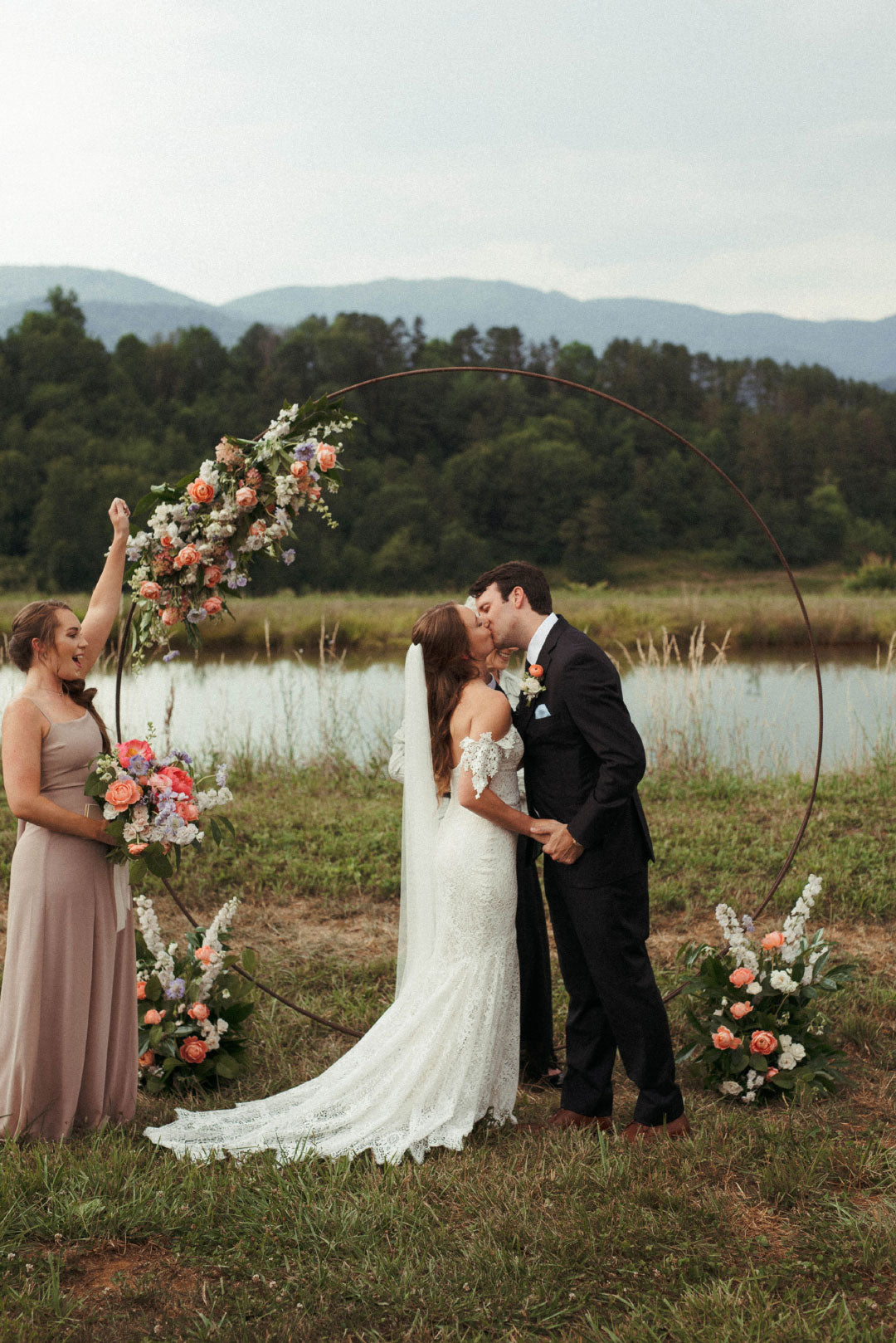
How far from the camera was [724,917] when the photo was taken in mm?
4844

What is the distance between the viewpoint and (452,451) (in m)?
42.7

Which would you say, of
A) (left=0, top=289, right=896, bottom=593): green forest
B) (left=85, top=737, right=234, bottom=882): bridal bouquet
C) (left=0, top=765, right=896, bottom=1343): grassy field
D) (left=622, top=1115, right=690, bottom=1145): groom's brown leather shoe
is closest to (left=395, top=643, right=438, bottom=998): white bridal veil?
(left=0, top=765, right=896, bottom=1343): grassy field

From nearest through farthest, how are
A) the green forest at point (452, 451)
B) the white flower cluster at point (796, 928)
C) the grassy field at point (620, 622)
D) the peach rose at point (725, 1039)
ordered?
the peach rose at point (725, 1039) → the white flower cluster at point (796, 928) → the grassy field at point (620, 622) → the green forest at point (452, 451)

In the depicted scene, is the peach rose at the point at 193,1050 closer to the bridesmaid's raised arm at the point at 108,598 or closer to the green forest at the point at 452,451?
the bridesmaid's raised arm at the point at 108,598

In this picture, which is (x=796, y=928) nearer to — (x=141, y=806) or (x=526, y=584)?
(x=526, y=584)

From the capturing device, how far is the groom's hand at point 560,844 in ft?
13.2

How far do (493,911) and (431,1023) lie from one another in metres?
0.46

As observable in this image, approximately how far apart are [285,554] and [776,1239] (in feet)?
9.77

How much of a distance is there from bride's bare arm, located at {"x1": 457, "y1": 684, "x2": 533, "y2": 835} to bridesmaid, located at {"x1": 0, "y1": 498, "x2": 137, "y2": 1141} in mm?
1298

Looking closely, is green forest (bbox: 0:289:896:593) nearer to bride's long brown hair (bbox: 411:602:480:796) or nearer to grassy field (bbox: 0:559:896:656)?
grassy field (bbox: 0:559:896:656)

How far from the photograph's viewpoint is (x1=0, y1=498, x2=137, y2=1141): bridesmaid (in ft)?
12.9

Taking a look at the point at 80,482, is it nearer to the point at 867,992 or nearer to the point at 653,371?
the point at 653,371

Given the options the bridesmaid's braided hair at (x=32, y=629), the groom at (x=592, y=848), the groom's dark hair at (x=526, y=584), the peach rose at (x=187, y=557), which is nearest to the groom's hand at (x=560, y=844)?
the groom at (x=592, y=848)

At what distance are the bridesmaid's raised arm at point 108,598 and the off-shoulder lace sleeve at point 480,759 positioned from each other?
52.9 inches
